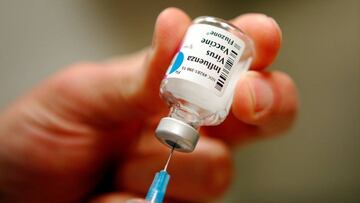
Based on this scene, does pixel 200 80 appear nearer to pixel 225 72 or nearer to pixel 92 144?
pixel 225 72

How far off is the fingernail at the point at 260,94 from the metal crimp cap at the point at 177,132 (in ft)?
0.39

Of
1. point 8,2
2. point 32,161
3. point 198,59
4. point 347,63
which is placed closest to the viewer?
point 198,59

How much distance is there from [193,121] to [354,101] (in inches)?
23.4

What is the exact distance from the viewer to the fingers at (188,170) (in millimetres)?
800

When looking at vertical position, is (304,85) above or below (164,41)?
above

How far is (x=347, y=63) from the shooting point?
0.95 m

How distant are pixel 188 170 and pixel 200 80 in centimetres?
38

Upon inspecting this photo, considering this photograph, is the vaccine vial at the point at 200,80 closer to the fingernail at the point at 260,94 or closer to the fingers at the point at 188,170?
the fingernail at the point at 260,94

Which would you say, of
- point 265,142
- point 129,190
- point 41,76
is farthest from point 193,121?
point 41,76

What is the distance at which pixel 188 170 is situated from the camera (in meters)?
0.80

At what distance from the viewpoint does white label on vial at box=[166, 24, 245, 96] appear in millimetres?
463

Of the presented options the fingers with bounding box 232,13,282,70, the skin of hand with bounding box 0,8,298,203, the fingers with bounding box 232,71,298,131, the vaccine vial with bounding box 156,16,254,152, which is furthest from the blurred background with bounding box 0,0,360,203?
the vaccine vial with bounding box 156,16,254,152

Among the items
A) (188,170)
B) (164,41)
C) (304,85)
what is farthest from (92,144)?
(304,85)

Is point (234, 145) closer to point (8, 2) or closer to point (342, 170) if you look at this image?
point (342, 170)
